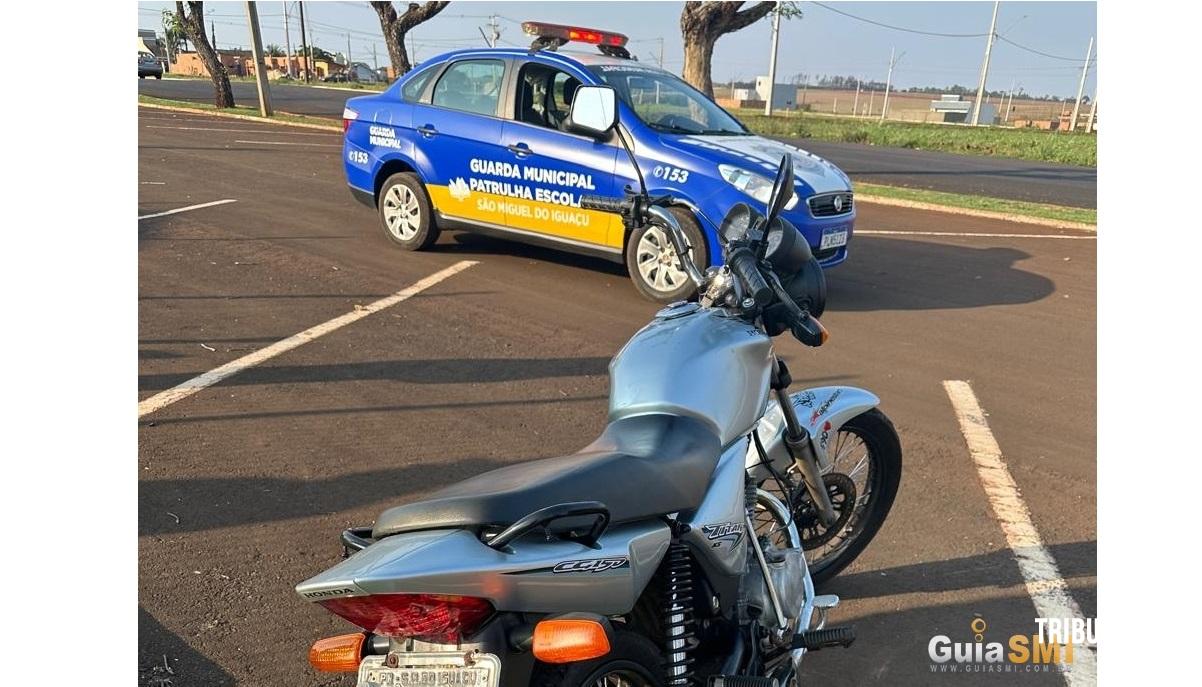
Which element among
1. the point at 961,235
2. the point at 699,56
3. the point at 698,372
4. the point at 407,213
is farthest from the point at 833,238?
the point at 699,56

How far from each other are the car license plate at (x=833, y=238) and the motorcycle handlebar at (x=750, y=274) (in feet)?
14.7

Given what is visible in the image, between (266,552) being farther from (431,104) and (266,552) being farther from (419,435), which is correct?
(431,104)

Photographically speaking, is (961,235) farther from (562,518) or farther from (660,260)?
(562,518)

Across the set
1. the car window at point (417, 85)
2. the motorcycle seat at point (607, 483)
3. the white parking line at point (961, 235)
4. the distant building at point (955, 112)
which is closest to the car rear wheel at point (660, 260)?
the car window at point (417, 85)

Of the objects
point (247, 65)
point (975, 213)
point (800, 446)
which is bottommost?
point (800, 446)

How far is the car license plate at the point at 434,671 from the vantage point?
1805 mm

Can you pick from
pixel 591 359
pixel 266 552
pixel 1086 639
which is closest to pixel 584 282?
pixel 591 359

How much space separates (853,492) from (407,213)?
6.19 metres

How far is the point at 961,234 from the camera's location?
1070 cm

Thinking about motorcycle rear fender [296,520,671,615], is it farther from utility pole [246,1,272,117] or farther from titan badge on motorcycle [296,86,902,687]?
utility pole [246,1,272,117]

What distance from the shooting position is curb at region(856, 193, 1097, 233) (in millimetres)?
11203

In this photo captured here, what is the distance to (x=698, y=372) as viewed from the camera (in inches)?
97.6

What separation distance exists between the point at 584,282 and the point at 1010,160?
2080 cm

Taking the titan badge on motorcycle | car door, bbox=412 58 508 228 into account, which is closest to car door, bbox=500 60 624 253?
car door, bbox=412 58 508 228
